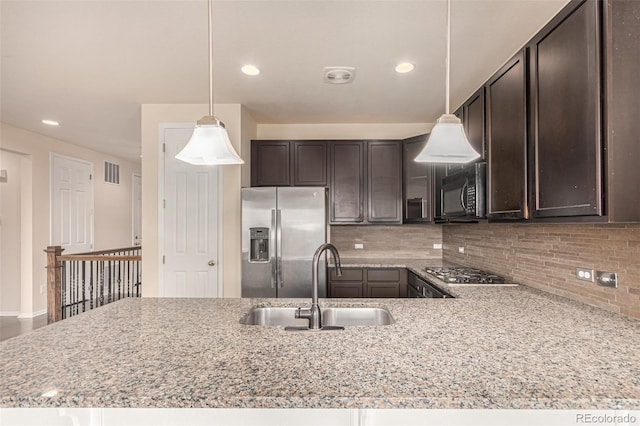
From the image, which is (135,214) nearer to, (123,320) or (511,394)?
(123,320)

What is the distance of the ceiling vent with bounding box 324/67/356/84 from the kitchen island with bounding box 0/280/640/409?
195 cm

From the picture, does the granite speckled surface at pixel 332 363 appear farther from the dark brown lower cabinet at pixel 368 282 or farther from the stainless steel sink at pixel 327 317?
the dark brown lower cabinet at pixel 368 282

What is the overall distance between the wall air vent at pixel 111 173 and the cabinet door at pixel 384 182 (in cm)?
512

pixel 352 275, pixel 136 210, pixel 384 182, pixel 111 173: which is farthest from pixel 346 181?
pixel 136 210

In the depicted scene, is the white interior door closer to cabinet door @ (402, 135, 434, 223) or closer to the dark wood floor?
the dark wood floor

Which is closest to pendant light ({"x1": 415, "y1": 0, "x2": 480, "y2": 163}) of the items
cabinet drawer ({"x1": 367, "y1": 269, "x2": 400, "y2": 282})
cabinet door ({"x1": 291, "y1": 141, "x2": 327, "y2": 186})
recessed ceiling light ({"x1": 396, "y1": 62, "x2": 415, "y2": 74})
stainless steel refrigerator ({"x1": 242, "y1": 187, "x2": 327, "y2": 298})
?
recessed ceiling light ({"x1": 396, "y1": 62, "x2": 415, "y2": 74})

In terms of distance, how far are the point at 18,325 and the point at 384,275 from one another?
487cm

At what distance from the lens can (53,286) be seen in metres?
3.70

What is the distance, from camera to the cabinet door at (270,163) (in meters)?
3.92

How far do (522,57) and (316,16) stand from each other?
46.2 inches

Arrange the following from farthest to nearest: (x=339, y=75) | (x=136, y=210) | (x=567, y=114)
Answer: (x=136, y=210) < (x=339, y=75) < (x=567, y=114)

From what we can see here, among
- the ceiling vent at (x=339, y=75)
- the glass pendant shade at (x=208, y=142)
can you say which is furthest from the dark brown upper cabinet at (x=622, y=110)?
the ceiling vent at (x=339, y=75)

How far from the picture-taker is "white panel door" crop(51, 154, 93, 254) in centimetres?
512

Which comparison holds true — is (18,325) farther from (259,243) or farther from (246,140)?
(246,140)
